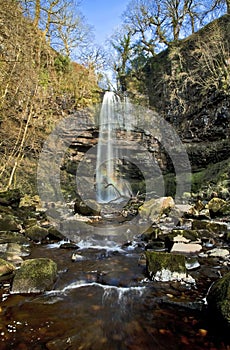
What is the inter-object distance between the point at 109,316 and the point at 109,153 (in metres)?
14.6

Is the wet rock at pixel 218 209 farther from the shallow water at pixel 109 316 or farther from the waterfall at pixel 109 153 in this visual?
the waterfall at pixel 109 153

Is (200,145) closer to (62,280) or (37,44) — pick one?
(37,44)

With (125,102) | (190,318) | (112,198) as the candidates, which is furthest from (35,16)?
(190,318)

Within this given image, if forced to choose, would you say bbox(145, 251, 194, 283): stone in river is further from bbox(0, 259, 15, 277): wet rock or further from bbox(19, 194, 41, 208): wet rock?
bbox(19, 194, 41, 208): wet rock

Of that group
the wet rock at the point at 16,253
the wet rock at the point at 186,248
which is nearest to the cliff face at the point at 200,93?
the wet rock at the point at 186,248

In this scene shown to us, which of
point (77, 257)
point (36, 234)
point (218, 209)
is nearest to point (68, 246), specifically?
point (77, 257)

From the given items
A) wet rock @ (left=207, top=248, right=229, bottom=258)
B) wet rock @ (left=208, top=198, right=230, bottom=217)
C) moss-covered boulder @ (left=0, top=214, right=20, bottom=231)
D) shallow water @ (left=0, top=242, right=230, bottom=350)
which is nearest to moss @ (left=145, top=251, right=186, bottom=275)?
shallow water @ (left=0, top=242, right=230, bottom=350)

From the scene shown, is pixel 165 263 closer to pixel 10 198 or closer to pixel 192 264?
pixel 192 264

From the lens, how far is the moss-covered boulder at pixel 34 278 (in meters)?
2.72

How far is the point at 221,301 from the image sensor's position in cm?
203

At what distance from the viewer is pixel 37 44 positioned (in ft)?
38.1

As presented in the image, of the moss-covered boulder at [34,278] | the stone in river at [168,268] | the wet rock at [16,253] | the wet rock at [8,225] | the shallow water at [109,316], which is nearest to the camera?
the shallow water at [109,316]

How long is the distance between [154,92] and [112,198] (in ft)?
26.2

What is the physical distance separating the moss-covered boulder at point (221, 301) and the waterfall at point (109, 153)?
530 inches
